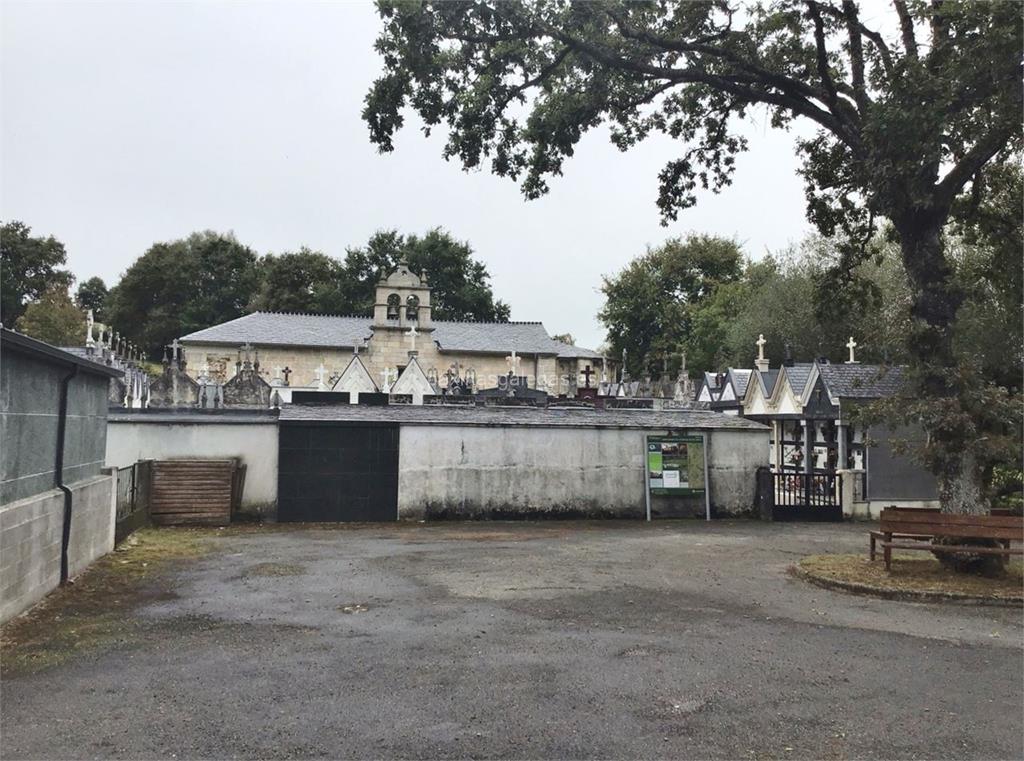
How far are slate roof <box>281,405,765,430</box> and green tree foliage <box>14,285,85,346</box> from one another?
45908 mm

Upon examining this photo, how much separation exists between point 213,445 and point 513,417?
7.18 metres

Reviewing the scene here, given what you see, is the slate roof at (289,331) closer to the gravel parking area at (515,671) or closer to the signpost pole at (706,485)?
the signpost pole at (706,485)

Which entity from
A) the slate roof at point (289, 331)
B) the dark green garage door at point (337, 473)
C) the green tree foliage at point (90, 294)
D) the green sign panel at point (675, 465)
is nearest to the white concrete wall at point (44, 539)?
the dark green garage door at point (337, 473)

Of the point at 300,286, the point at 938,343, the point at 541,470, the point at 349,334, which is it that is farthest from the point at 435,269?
the point at 938,343

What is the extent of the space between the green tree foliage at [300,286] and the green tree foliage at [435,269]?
5.28 ft

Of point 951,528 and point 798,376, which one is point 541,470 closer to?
point 951,528

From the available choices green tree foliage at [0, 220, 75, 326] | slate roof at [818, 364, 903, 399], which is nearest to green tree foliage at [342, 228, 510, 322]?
green tree foliage at [0, 220, 75, 326]

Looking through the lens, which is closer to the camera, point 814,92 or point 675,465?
point 814,92

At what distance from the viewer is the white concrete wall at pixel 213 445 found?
17.2m

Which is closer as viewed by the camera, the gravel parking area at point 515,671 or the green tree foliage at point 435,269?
the gravel parking area at point 515,671

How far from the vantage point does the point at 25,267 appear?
71.2 meters

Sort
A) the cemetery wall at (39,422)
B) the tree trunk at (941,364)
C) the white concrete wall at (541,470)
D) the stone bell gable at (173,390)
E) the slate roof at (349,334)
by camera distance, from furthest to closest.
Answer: the slate roof at (349,334)
the stone bell gable at (173,390)
the white concrete wall at (541,470)
the tree trunk at (941,364)
the cemetery wall at (39,422)

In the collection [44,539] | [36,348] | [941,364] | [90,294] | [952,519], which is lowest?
[44,539]

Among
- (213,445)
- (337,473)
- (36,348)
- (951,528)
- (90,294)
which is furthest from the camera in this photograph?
(90,294)
